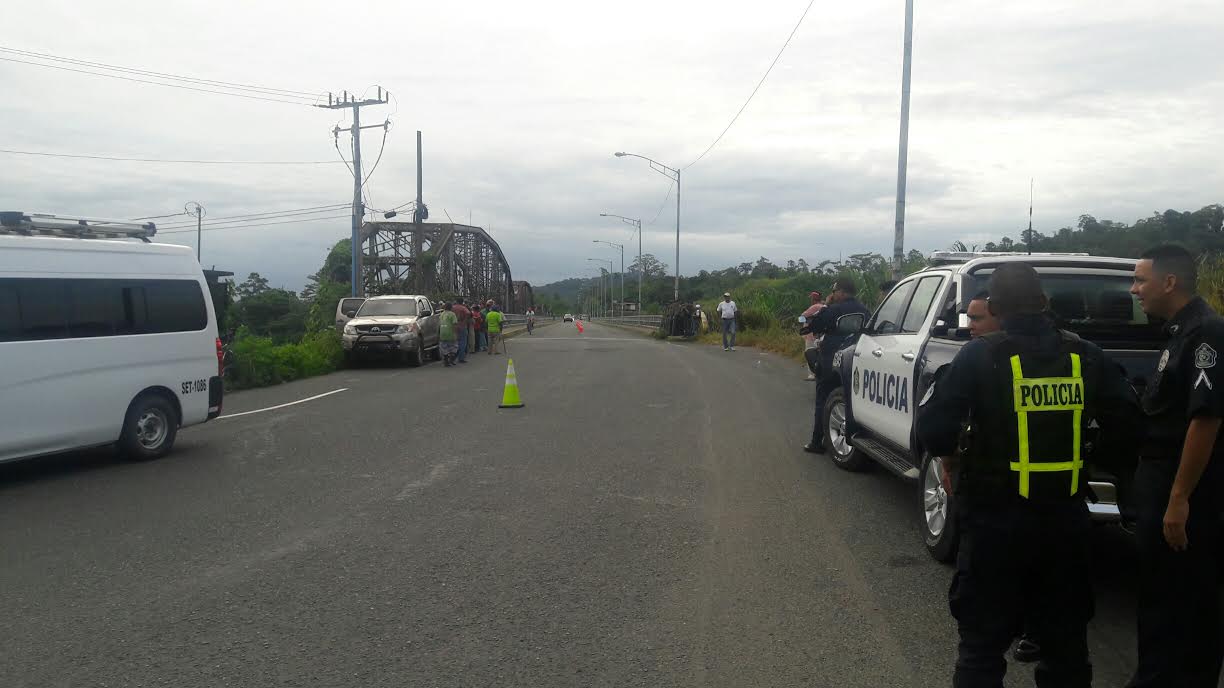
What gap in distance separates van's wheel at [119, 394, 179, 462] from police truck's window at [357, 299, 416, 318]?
14.4 metres

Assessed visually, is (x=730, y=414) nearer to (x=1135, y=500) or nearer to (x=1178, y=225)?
(x=1178, y=225)

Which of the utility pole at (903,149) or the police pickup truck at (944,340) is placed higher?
the utility pole at (903,149)

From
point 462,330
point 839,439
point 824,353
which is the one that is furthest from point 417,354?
point 839,439

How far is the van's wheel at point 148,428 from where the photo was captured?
→ 29.7 feet

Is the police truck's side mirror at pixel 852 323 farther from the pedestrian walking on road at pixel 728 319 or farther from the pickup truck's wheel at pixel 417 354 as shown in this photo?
the pedestrian walking on road at pixel 728 319

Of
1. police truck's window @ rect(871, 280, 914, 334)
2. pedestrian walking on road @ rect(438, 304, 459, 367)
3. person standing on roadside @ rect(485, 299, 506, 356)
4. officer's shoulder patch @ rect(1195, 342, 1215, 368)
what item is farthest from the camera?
person standing on roadside @ rect(485, 299, 506, 356)

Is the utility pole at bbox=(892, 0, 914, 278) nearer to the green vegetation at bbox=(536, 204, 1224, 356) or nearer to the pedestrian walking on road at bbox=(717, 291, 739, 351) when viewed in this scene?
the green vegetation at bbox=(536, 204, 1224, 356)

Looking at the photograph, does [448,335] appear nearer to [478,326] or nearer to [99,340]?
[478,326]

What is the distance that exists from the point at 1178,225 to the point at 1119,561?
36.4ft

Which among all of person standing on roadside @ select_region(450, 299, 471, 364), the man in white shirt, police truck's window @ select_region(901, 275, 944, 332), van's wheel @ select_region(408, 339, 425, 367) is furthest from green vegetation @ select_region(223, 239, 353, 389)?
the man in white shirt

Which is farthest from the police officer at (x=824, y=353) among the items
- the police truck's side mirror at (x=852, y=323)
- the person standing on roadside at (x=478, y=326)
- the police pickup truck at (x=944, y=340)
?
the person standing on roadside at (x=478, y=326)

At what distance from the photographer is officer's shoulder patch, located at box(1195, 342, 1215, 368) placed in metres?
3.15

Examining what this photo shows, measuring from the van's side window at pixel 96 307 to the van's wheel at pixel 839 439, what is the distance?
683 cm

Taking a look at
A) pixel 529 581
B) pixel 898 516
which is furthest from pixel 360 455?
pixel 898 516
